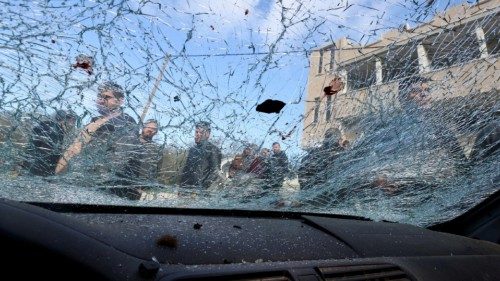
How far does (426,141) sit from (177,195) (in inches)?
89.3

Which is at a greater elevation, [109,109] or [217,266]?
[109,109]

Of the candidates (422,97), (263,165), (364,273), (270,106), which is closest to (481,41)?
(422,97)

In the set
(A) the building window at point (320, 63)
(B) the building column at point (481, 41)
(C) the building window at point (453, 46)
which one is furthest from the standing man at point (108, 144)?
(B) the building column at point (481, 41)

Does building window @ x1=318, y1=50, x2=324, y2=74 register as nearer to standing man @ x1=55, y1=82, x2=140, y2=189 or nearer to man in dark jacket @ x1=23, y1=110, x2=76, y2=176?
standing man @ x1=55, y1=82, x2=140, y2=189

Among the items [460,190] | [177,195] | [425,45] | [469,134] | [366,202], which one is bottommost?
[177,195]

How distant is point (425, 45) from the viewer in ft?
11.7

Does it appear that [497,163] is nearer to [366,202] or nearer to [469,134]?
[469,134]

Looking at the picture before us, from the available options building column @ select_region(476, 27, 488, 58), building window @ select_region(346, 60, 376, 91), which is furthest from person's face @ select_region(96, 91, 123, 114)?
building column @ select_region(476, 27, 488, 58)

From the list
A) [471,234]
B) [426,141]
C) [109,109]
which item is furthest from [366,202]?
[109,109]

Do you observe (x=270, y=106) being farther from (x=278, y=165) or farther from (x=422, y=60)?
(x=422, y=60)

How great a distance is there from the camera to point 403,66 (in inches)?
143

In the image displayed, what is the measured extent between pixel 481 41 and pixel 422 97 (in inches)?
26.1

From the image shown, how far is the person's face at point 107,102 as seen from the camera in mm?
2896

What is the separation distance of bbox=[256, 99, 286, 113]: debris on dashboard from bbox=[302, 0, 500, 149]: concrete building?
0.77 feet
